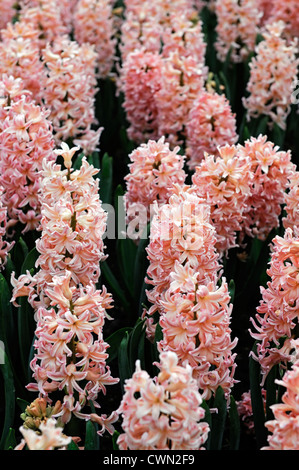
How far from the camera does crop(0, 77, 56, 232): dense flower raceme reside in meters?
2.91

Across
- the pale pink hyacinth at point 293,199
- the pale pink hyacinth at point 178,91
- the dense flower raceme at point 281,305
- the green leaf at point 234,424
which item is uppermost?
the pale pink hyacinth at point 178,91

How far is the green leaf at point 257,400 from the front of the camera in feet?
7.40

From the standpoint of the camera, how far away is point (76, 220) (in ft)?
7.42

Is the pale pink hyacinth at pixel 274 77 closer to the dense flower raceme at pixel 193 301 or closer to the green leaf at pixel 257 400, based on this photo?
the dense flower raceme at pixel 193 301

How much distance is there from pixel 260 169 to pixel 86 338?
4.27 feet

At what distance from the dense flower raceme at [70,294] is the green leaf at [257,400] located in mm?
484

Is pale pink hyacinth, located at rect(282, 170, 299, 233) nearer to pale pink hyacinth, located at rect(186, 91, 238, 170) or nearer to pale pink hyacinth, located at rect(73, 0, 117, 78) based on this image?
pale pink hyacinth, located at rect(186, 91, 238, 170)

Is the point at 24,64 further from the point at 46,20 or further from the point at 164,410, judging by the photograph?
the point at 164,410

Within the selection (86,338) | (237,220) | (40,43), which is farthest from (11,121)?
(40,43)

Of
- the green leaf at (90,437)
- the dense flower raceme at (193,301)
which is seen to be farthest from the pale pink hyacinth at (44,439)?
the dense flower raceme at (193,301)

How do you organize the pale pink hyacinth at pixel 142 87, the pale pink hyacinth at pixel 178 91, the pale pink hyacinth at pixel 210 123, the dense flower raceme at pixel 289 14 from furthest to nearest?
the dense flower raceme at pixel 289 14 → the pale pink hyacinth at pixel 142 87 → the pale pink hyacinth at pixel 178 91 → the pale pink hyacinth at pixel 210 123

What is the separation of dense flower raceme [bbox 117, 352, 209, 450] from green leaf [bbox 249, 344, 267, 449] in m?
0.62

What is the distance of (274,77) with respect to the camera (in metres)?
4.11
